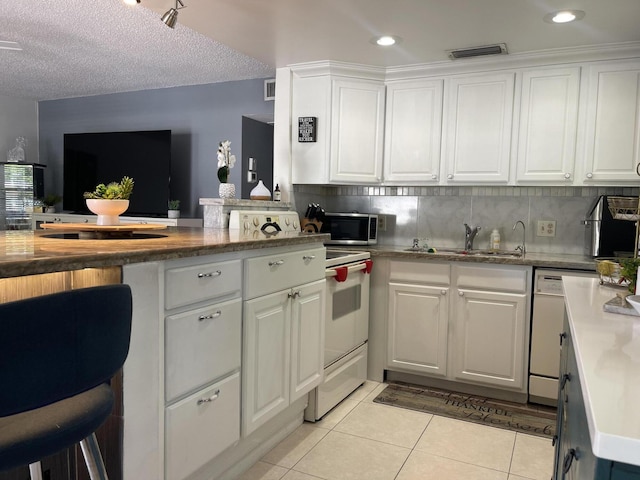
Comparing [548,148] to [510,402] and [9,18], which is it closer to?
[510,402]

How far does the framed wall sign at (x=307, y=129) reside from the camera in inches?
133

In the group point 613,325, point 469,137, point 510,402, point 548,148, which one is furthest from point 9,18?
point 510,402

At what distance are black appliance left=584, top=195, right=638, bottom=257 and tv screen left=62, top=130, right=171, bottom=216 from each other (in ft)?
12.2

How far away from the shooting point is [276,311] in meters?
2.22

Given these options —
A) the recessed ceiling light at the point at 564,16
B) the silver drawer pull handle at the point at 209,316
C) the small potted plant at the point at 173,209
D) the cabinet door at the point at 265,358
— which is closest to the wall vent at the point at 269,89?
the small potted plant at the point at 173,209

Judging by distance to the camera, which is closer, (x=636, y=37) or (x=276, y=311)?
(x=276, y=311)

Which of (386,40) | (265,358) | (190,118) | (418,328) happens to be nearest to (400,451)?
(265,358)

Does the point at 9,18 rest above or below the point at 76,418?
above

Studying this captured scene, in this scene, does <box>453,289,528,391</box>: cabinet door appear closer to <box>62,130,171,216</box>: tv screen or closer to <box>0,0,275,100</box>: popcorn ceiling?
<box>0,0,275,100</box>: popcorn ceiling

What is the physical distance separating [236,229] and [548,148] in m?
1.99

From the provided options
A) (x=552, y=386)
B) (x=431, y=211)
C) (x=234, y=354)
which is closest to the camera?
(x=234, y=354)

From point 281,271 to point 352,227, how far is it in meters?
1.31

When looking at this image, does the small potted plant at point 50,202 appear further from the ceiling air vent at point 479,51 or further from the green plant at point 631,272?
the green plant at point 631,272

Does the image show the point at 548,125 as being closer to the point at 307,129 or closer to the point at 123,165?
the point at 307,129
